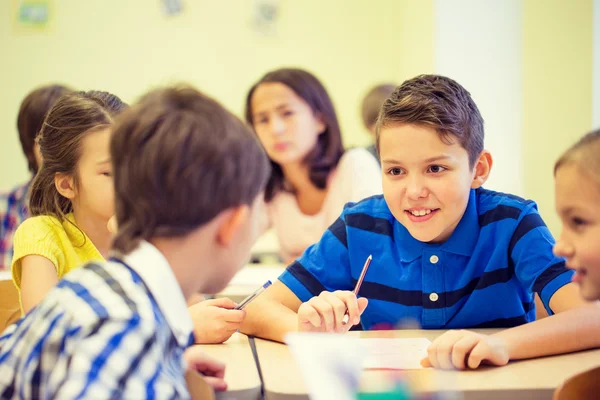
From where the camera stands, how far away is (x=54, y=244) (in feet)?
4.93

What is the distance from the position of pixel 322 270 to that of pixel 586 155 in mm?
724

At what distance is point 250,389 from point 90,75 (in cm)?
374

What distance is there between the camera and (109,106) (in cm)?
165

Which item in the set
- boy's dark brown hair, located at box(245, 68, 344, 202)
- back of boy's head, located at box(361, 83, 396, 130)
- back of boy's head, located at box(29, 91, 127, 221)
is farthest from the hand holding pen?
back of boy's head, located at box(361, 83, 396, 130)

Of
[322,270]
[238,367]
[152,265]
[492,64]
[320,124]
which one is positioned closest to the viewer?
[152,265]

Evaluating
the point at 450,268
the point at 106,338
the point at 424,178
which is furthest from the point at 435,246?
the point at 106,338

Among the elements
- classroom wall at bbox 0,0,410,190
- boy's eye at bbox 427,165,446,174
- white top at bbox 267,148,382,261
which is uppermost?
classroom wall at bbox 0,0,410,190

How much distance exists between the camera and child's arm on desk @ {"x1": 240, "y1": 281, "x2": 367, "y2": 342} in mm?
1201

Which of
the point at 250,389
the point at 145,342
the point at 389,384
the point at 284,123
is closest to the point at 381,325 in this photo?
the point at 250,389

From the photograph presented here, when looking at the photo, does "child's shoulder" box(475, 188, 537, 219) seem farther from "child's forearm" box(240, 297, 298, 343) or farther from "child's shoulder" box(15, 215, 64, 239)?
"child's shoulder" box(15, 215, 64, 239)

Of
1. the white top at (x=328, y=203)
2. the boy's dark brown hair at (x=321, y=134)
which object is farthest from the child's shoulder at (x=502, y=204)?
the boy's dark brown hair at (x=321, y=134)

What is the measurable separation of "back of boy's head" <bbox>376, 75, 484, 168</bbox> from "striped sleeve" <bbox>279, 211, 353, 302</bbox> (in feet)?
0.89

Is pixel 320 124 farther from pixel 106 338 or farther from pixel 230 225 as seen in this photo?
pixel 106 338

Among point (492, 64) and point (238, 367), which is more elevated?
point (492, 64)
